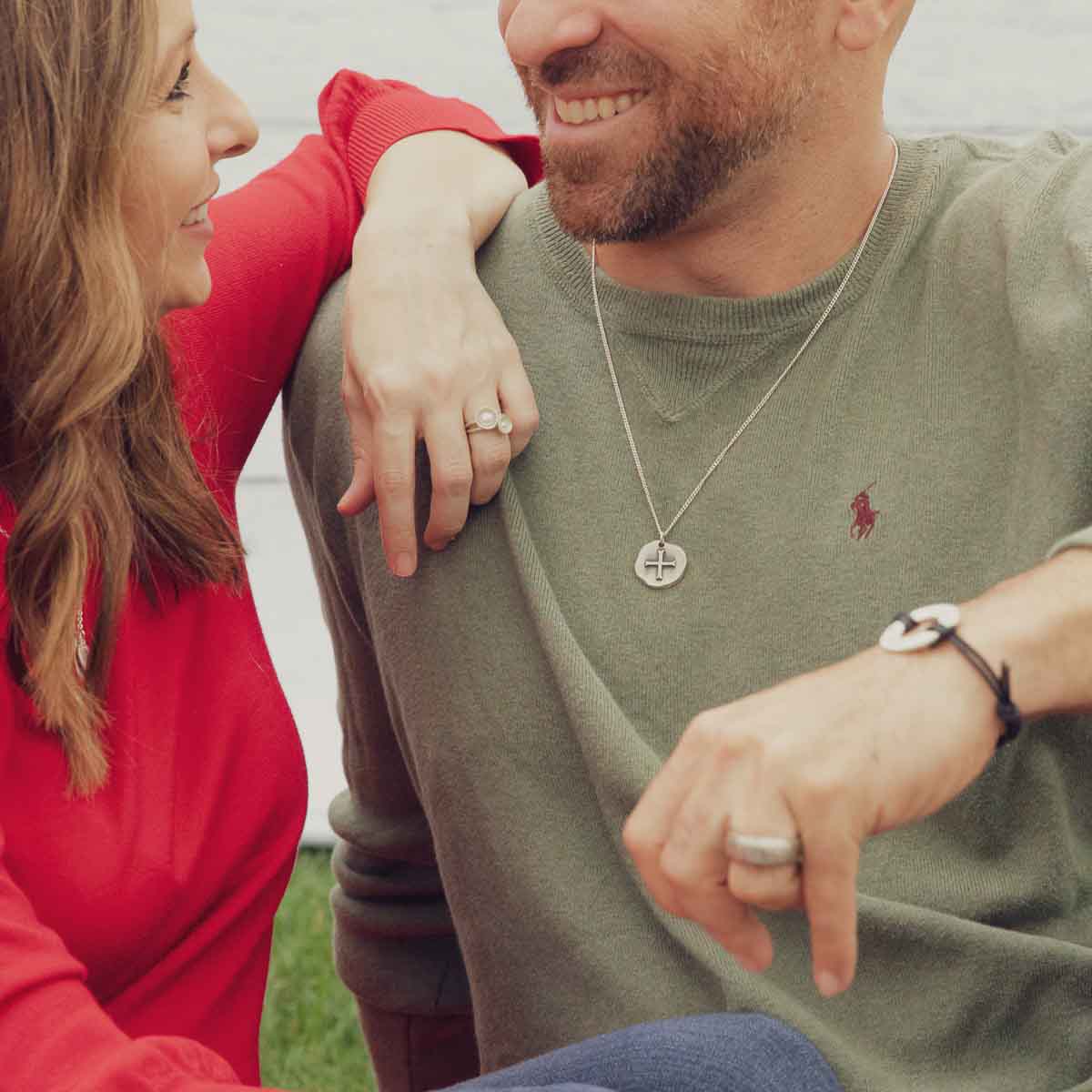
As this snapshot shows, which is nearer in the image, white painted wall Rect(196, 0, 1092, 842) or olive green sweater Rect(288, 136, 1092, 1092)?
olive green sweater Rect(288, 136, 1092, 1092)

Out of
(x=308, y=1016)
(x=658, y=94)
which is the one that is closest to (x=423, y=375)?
(x=658, y=94)

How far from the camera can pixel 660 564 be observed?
1514mm

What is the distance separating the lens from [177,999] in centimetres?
148

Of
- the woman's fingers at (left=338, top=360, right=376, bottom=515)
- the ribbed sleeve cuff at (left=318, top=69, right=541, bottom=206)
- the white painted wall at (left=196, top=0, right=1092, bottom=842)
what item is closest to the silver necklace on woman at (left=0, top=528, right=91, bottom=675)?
the woman's fingers at (left=338, top=360, right=376, bottom=515)

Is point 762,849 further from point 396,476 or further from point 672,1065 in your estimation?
point 396,476

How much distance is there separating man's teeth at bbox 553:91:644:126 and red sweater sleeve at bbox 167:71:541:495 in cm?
27

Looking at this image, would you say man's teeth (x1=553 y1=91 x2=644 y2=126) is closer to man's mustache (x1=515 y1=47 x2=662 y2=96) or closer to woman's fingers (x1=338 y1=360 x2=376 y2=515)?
man's mustache (x1=515 y1=47 x2=662 y2=96)

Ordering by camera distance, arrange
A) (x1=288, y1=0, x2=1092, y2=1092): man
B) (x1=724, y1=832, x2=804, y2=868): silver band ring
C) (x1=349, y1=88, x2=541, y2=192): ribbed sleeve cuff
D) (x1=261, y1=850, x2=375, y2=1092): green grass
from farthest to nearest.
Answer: (x1=261, y1=850, x2=375, y2=1092): green grass → (x1=349, y1=88, x2=541, y2=192): ribbed sleeve cuff → (x1=288, y1=0, x2=1092, y2=1092): man → (x1=724, y1=832, x2=804, y2=868): silver band ring

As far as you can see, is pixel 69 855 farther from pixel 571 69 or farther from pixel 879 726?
pixel 571 69

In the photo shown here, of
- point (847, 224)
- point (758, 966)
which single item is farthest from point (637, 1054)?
point (847, 224)

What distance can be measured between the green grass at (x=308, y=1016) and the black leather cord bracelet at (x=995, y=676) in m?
1.30

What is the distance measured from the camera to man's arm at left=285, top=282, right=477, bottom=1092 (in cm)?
170

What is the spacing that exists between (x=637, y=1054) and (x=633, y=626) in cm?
40

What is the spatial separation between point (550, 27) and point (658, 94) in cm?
10
